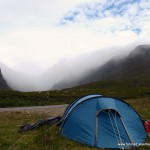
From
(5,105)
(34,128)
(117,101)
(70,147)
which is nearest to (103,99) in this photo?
(117,101)

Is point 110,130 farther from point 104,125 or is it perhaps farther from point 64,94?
point 64,94

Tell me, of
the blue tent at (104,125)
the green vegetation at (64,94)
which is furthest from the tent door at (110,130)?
the green vegetation at (64,94)

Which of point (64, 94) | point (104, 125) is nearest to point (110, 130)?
point (104, 125)

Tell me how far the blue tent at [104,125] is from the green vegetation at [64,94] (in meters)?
29.2

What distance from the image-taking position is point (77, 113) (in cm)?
1733

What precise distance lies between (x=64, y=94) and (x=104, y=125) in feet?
258

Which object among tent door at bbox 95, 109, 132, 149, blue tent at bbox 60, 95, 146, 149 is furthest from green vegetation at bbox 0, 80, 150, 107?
tent door at bbox 95, 109, 132, 149

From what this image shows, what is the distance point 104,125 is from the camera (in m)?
16.3

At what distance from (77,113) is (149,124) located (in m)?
4.77

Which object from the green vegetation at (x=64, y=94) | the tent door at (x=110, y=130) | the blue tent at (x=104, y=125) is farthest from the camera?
the green vegetation at (x=64, y=94)

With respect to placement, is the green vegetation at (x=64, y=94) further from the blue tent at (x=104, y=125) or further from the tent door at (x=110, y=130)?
the tent door at (x=110, y=130)

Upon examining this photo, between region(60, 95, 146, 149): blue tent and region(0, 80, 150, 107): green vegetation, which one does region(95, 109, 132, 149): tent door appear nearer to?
region(60, 95, 146, 149): blue tent

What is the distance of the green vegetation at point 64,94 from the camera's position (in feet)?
165

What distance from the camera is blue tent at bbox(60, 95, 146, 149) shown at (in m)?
15.9
